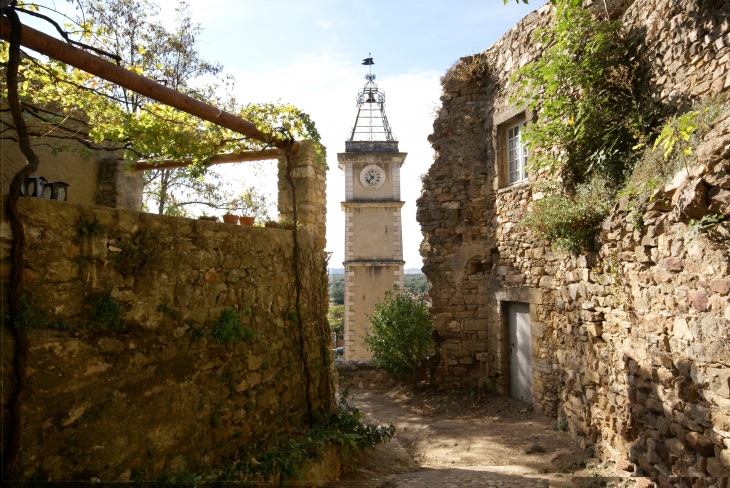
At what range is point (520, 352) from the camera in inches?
337

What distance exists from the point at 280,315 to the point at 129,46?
714cm

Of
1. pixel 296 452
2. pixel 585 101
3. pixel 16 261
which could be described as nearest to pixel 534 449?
pixel 296 452

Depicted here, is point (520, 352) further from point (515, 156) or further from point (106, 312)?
point (106, 312)

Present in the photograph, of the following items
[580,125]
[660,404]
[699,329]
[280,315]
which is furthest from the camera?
[580,125]

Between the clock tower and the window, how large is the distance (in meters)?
13.3

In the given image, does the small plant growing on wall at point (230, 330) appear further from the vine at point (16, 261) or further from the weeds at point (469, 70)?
the weeds at point (469, 70)

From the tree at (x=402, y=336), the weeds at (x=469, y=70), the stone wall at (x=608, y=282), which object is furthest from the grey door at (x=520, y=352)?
the weeds at (x=469, y=70)

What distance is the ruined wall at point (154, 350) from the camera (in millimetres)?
3109

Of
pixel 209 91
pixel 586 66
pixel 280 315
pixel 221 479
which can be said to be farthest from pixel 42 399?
pixel 209 91

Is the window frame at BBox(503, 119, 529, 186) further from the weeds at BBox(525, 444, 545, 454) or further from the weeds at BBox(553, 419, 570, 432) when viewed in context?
the weeds at BBox(525, 444, 545, 454)

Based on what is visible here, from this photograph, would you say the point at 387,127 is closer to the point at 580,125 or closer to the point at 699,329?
the point at 580,125

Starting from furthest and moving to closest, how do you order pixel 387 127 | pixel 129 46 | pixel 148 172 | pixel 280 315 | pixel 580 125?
pixel 387 127, pixel 148 172, pixel 129 46, pixel 580 125, pixel 280 315

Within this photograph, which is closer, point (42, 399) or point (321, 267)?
point (42, 399)

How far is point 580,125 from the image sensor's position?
6590 mm
